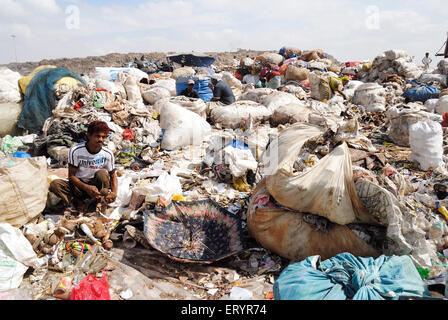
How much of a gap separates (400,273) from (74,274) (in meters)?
2.27

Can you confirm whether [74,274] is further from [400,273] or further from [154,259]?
[400,273]

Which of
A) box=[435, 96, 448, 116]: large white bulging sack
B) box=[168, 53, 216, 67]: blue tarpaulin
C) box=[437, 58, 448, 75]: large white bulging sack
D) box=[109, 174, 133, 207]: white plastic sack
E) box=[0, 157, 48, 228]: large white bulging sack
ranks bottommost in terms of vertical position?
box=[109, 174, 133, 207]: white plastic sack

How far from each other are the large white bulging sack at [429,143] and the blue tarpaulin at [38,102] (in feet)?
19.2

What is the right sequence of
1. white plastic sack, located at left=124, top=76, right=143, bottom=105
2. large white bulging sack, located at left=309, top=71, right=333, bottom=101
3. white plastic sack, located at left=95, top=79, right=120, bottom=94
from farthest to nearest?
large white bulging sack, located at left=309, top=71, right=333, bottom=101
white plastic sack, located at left=124, top=76, right=143, bottom=105
white plastic sack, located at left=95, top=79, right=120, bottom=94

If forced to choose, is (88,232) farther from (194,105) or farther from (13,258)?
(194,105)

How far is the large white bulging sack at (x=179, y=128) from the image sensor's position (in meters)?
4.77

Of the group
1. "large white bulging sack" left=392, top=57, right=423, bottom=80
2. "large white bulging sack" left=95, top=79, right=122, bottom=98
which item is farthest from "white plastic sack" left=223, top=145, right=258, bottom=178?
"large white bulging sack" left=392, top=57, right=423, bottom=80

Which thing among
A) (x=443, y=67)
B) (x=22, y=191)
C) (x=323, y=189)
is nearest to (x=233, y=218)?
(x=323, y=189)

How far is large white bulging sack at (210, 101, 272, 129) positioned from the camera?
5598 millimetres

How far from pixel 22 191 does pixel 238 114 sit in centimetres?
382

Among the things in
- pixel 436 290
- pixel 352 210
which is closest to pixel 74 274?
pixel 352 210

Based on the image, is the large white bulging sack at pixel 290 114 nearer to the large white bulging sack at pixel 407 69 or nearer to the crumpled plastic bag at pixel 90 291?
the crumpled plastic bag at pixel 90 291

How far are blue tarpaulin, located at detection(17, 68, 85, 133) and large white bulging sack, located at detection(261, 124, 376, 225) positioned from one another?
15.8ft

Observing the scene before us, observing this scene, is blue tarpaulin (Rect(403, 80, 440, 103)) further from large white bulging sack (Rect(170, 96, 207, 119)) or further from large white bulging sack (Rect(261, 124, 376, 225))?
large white bulging sack (Rect(261, 124, 376, 225))
